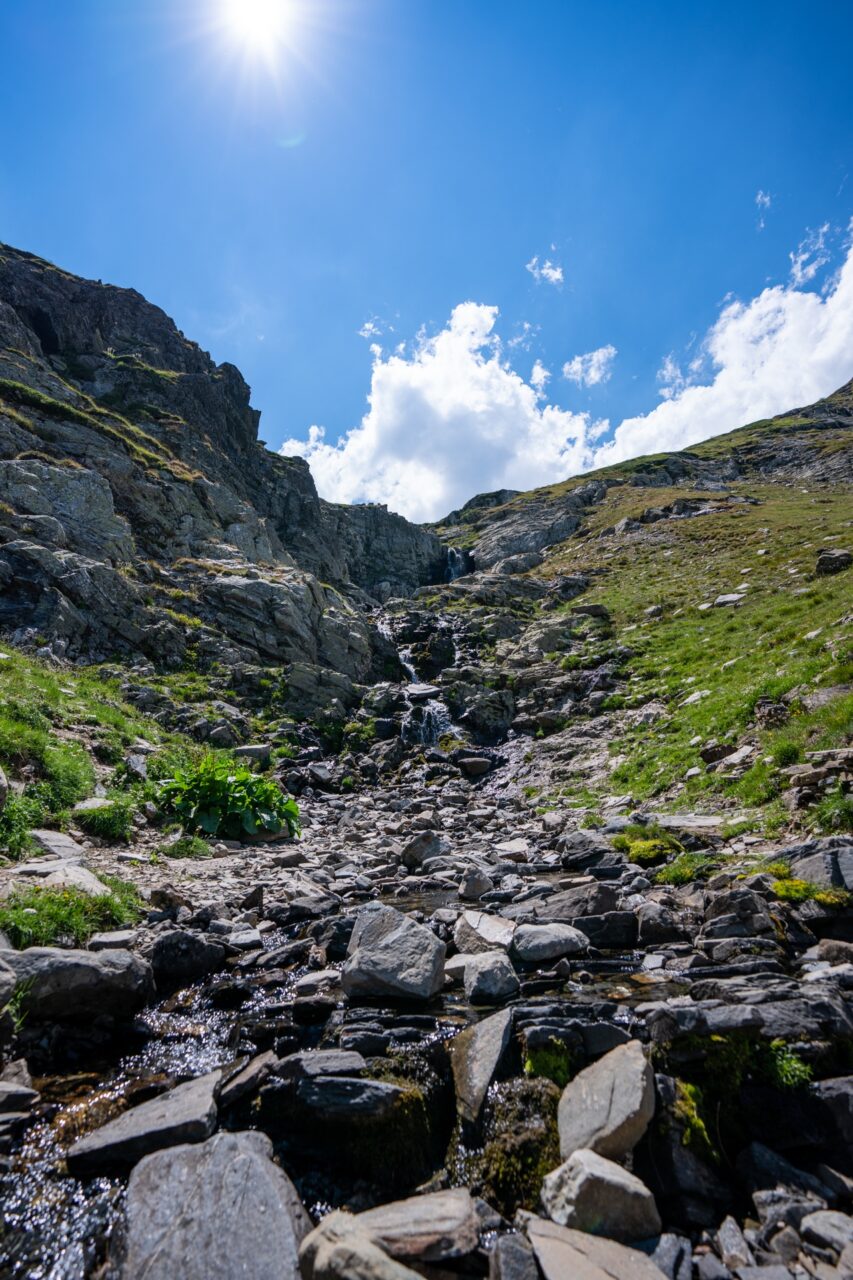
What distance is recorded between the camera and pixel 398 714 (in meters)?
32.6

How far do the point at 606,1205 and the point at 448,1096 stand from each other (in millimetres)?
1822

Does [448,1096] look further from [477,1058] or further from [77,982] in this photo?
[77,982]

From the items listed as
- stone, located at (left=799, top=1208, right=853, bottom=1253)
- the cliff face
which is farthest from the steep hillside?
the cliff face

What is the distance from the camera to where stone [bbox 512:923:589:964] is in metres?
7.61

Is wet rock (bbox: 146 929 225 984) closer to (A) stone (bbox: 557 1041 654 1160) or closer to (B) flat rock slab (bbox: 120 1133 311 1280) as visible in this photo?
(B) flat rock slab (bbox: 120 1133 311 1280)

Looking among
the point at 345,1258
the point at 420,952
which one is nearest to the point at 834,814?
the point at 420,952

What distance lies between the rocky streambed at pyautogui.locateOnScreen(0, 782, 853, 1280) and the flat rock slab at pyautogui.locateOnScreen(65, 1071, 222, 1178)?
2 centimetres

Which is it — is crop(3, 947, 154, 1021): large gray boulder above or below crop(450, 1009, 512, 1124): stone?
above

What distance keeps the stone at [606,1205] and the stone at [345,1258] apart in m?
1.06

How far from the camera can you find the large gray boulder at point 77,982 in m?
6.12

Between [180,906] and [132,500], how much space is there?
38969mm

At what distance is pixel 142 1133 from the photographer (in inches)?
184

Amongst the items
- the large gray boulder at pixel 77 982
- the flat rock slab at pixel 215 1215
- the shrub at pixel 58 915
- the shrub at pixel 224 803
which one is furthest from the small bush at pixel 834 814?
the shrub at pixel 224 803

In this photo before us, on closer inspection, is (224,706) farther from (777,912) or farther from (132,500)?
(777,912)
